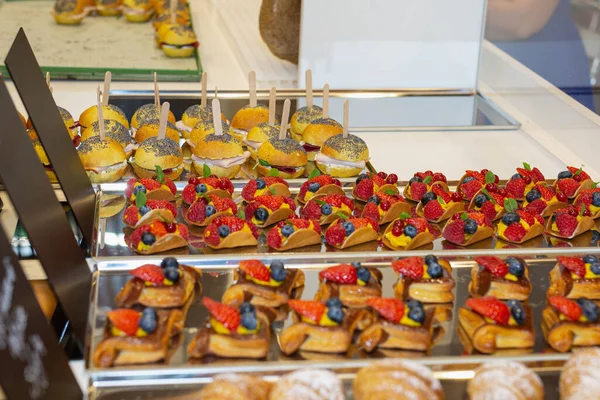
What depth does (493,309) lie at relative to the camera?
1971 mm

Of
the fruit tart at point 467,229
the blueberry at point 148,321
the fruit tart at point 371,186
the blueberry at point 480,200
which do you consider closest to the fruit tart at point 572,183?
the blueberry at point 480,200

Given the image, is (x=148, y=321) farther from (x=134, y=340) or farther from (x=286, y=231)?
(x=286, y=231)

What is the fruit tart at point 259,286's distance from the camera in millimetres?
2111

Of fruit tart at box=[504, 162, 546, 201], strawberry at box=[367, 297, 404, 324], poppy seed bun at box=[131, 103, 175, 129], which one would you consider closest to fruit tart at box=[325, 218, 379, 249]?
strawberry at box=[367, 297, 404, 324]

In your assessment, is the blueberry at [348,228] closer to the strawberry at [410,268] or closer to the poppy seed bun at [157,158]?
the strawberry at [410,268]

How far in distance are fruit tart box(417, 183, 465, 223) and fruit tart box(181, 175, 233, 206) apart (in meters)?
0.67

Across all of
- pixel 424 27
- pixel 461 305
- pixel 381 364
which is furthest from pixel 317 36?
pixel 381 364

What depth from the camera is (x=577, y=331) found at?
6.47ft

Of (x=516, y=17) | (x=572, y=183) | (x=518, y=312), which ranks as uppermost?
(x=516, y=17)

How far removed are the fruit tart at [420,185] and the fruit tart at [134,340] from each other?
121cm

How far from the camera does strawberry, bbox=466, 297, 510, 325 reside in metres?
1.97

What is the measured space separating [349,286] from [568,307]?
55 centimetres

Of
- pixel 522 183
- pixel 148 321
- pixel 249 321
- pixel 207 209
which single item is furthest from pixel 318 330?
pixel 522 183

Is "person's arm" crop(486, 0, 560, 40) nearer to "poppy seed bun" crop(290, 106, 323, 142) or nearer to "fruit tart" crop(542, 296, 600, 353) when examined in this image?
"poppy seed bun" crop(290, 106, 323, 142)
